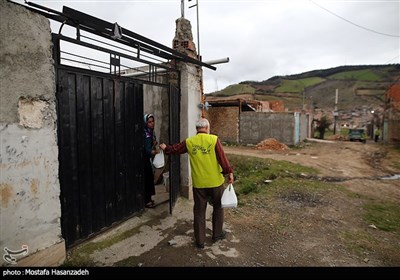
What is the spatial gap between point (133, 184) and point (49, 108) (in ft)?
6.46

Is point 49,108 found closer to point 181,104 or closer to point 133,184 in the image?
point 133,184

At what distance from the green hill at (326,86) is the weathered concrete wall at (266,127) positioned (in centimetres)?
3606

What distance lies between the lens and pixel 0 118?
229cm

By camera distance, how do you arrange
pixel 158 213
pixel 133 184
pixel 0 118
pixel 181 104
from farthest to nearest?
1. pixel 181 104
2. pixel 158 213
3. pixel 133 184
4. pixel 0 118

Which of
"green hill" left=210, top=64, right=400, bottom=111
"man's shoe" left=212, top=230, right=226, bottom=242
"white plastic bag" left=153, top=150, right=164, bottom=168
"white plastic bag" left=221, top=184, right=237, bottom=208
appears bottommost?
"man's shoe" left=212, top=230, right=226, bottom=242

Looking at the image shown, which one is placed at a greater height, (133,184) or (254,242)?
(133,184)

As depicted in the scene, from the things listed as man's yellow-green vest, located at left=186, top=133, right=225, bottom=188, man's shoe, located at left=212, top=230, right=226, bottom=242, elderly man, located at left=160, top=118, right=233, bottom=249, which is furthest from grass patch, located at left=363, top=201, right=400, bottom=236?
man's yellow-green vest, located at left=186, top=133, right=225, bottom=188

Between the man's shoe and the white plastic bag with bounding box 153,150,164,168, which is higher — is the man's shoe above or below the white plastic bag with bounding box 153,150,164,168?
below

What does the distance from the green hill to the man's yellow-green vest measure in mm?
51590

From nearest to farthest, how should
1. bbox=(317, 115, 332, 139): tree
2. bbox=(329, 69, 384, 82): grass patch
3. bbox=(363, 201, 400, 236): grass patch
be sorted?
bbox=(363, 201, 400, 236): grass patch < bbox=(317, 115, 332, 139): tree < bbox=(329, 69, 384, 82): grass patch

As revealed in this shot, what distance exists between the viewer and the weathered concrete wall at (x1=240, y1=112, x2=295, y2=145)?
59.3ft

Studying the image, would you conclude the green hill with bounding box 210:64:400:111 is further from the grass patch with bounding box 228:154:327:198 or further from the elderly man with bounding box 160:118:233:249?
the elderly man with bounding box 160:118:233:249
